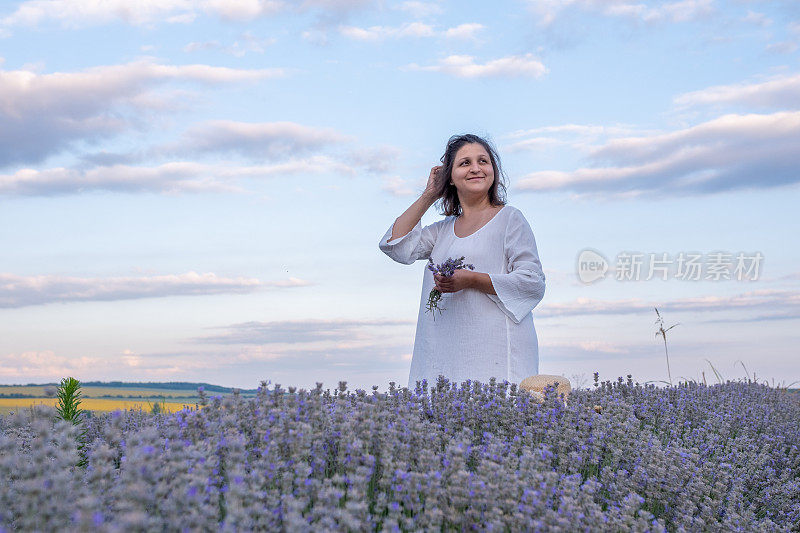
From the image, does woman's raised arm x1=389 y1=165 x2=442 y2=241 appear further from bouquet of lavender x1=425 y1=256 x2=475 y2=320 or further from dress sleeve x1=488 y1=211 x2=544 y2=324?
dress sleeve x1=488 y1=211 x2=544 y2=324

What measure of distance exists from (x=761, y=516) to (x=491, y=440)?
101 inches

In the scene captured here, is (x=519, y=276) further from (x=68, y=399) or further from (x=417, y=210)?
(x=68, y=399)

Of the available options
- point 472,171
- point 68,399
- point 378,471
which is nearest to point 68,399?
point 68,399

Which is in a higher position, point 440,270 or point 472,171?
point 472,171

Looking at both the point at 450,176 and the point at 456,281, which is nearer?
the point at 456,281

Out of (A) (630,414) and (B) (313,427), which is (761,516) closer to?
(A) (630,414)

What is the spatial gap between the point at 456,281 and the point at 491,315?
424 millimetres

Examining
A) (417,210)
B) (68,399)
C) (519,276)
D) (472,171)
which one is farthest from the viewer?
(417,210)

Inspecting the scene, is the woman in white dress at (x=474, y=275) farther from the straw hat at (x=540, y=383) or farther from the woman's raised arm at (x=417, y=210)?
the straw hat at (x=540, y=383)

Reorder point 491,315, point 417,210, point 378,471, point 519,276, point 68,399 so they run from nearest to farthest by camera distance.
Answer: point 378,471 → point 68,399 → point 519,276 → point 491,315 → point 417,210

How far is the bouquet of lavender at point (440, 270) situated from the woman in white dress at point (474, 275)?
53mm

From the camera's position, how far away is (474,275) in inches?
198

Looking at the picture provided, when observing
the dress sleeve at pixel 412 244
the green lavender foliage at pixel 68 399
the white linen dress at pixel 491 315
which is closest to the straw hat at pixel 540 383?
the white linen dress at pixel 491 315

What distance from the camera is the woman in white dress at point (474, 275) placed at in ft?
17.0
